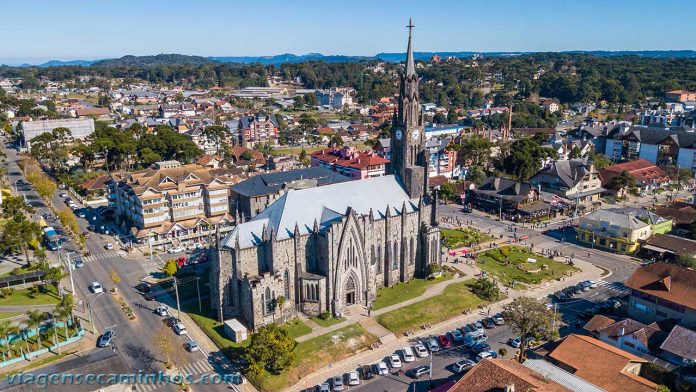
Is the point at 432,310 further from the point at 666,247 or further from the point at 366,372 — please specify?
the point at 666,247

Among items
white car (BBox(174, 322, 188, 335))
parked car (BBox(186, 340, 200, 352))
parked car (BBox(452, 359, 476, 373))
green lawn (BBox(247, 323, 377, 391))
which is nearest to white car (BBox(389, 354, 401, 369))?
green lawn (BBox(247, 323, 377, 391))

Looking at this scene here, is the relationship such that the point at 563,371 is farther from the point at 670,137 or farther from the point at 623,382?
the point at 670,137

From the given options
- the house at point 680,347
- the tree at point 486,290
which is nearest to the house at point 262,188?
the tree at point 486,290

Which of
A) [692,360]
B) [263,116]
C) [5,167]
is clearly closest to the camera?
[692,360]

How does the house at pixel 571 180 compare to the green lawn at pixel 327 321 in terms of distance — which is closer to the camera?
the green lawn at pixel 327 321

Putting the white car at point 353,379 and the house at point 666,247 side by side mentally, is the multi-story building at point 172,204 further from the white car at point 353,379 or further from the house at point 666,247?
the house at point 666,247

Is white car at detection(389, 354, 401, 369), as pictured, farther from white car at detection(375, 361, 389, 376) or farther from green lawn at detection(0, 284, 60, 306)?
green lawn at detection(0, 284, 60, 306)

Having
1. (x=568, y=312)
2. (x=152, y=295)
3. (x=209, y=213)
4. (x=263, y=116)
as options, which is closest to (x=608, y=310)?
(x=568, y=312)
